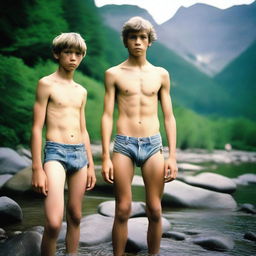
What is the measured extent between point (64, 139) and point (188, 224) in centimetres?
231

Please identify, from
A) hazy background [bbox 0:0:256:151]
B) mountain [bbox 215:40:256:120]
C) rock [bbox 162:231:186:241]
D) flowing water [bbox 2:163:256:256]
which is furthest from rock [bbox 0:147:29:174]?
mountain [bbox 215:40:256:120]

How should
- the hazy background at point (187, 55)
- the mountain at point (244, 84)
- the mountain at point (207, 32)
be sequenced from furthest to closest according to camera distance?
the mountain at point (207, 32)
the mountain at point (244, 84)
the hazy background at point (187, 55)

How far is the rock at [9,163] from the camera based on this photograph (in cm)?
784

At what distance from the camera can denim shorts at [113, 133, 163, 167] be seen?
3152 mm

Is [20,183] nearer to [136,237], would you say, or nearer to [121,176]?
[136,237]

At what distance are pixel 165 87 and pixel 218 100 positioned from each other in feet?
60.9

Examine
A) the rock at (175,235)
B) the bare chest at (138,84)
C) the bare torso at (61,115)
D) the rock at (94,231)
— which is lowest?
the rock at (175,235)

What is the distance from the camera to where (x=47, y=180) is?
2885mm

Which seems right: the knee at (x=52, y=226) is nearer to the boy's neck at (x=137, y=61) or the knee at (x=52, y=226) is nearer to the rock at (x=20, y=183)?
the boy's neck at (x=137, y=61)

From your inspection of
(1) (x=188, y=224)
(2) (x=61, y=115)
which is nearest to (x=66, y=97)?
(2) (x=61, y=115)

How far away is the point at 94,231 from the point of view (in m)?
4.02

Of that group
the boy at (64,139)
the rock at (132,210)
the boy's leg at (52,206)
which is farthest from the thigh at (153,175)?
the rock at (132,210)

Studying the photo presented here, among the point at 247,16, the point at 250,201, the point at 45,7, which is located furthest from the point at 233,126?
the point at 250,201

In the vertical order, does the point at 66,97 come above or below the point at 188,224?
above
